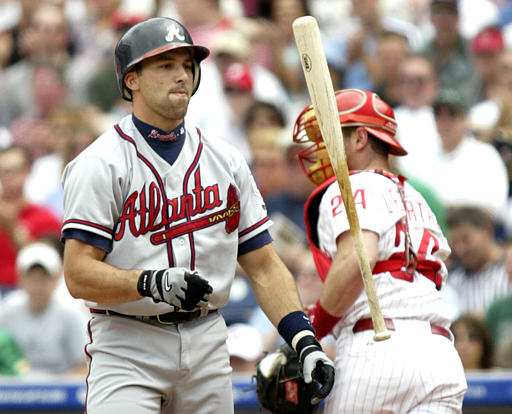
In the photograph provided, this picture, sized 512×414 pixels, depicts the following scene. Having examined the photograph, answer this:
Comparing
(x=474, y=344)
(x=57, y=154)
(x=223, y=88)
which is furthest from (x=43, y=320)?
(x=474, y=344)

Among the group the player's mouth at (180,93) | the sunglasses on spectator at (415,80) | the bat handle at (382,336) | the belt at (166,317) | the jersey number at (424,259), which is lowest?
the bat handle at (382,336)

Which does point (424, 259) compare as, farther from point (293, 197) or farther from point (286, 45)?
point (286, 45)

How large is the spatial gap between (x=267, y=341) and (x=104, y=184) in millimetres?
3338

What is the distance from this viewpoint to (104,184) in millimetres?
3445

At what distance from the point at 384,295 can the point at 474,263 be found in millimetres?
3172

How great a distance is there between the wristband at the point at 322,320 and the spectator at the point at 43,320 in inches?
134

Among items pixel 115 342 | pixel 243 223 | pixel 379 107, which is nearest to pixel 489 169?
pixel 379 107

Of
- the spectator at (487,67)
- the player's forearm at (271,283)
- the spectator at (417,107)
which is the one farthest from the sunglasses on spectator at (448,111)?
the player's forearm at (271,283)

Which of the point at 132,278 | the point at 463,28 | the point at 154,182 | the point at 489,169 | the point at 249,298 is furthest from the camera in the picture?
the point at 463,28

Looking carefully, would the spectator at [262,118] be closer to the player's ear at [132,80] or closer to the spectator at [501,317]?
the spectator at [501,317]

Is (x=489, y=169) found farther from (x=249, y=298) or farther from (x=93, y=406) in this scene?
(x=93, y=406)

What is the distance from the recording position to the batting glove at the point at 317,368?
135 inches

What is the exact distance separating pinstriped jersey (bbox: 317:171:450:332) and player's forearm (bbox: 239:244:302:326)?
0.22 metres

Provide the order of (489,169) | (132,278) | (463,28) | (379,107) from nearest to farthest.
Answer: (132,278), (379,107), (489,169), (463,28)
